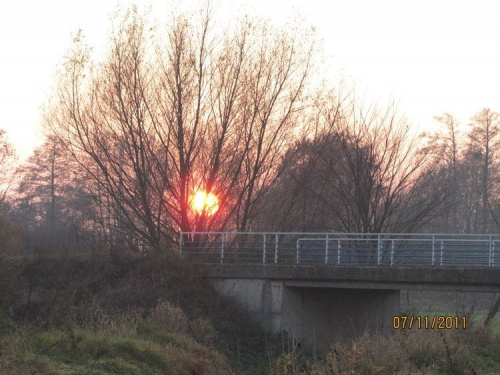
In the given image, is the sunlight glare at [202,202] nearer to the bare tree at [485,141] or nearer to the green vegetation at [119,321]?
the green vegetation at [119,321]

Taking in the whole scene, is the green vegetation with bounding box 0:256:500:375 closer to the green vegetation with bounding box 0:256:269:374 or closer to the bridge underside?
the green vegetation with bounding box 0:256:269:374

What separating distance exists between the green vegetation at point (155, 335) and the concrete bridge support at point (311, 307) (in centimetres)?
61

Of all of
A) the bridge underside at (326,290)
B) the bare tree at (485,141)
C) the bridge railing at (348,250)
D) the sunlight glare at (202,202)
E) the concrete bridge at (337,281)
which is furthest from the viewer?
the bare tree at (485,141)

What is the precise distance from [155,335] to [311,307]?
8677 mm

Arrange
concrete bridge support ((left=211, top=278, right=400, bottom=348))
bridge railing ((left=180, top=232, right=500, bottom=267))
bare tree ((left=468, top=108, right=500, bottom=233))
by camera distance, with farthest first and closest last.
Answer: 1. bare tree ((left=468, top=108, right=500, bottom=233))
2. concrete bridge support ((left=211, top=278, right=400, bottom=348))
3. bridge railing ((left=180, top=232, right=500, bottom=267))

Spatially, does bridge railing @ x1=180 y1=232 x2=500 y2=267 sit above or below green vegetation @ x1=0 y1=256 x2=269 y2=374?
above

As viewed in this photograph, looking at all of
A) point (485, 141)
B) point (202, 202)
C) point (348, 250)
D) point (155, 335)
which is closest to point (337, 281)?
point (348, 250)

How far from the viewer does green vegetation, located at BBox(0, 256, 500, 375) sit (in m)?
13.4

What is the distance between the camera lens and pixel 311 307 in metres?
25.1

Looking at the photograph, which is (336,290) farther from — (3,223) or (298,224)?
(3,223)

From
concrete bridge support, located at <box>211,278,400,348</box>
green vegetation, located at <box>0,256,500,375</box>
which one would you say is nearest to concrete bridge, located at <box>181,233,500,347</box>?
concrete bridge support, located at <box>211,278,400,348</box>

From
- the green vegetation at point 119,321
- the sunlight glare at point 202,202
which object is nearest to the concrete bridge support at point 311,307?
the green vegetation at point 119,321

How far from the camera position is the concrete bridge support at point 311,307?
78.1 ft

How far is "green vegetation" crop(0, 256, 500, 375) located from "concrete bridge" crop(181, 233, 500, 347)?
0.84 metres
